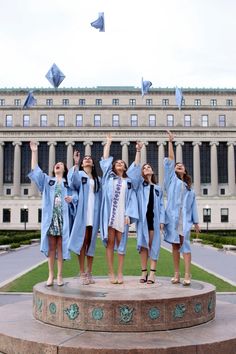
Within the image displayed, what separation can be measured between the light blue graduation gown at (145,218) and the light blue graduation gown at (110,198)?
18 centimetres

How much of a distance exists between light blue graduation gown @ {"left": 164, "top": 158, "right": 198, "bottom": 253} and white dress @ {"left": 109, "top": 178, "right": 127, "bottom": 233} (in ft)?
4.06

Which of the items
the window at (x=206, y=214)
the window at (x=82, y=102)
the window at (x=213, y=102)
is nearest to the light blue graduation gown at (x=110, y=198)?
the window at (x=206, y=214)

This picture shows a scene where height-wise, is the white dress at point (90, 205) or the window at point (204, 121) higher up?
the window at point (204, 121)

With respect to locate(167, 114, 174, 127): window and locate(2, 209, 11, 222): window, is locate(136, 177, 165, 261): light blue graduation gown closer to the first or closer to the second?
locate(2, 209, 11, 222): window

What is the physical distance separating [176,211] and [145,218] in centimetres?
89

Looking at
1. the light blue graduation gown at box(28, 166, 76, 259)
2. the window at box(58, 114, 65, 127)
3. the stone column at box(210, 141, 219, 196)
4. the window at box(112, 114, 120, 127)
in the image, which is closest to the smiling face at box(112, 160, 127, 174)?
the light blue graduation gown at box(28, 166, 76, 259)

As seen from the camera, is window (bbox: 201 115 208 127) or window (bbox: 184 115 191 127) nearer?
window (bbox: 201 115 208 127)

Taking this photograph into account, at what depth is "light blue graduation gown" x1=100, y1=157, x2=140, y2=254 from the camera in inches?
424

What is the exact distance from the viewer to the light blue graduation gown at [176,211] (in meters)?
11.3

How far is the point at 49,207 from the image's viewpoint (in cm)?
1088
